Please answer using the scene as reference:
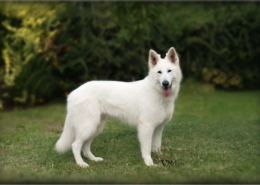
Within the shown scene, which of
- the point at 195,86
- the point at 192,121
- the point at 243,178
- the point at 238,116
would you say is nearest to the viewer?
the point at 243,178

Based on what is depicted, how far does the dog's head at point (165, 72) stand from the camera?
5.43 m

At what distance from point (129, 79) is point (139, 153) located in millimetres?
8139

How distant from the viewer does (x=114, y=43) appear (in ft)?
44.1

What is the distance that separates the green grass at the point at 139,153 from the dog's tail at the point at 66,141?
0.77ft

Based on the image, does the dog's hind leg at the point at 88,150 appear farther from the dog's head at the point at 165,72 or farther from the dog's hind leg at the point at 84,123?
the dog's head at the point at 165,72

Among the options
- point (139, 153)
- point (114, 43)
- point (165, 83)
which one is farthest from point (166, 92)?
point (114, 43)

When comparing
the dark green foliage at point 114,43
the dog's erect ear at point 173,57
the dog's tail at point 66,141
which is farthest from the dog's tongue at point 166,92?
the dark green foliage at point 114,43

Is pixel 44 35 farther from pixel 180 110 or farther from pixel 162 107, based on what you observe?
pixel 162 107

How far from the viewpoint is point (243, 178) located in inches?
186

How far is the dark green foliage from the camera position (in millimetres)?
11711

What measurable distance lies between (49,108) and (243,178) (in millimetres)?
8585

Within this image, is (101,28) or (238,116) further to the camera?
(101,28)

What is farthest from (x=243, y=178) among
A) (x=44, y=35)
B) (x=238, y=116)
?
(x=44, y=35)

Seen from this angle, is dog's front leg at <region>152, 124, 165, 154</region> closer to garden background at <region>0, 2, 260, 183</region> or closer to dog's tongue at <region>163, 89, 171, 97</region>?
garden background at <region>0, 2, 260, 183</region>
